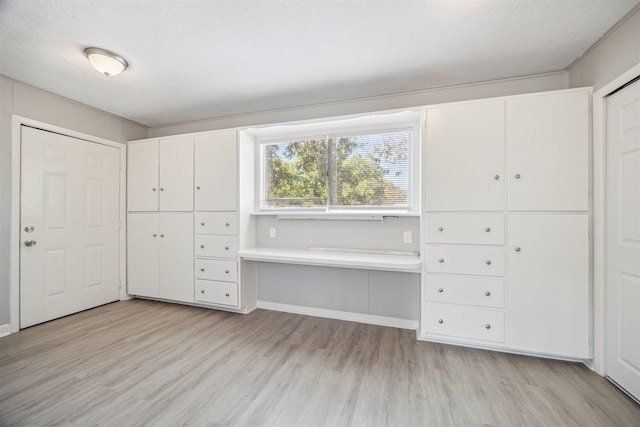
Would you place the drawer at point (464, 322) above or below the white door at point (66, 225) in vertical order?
below

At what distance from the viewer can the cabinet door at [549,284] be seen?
209 cm

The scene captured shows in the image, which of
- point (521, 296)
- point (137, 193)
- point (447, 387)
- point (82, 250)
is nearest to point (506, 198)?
point (521, 296)

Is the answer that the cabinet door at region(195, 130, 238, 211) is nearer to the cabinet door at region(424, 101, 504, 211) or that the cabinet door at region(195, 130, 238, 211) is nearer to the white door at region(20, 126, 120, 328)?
the white door at region(20, 126, 120, 328)

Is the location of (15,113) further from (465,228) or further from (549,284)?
(549,284)

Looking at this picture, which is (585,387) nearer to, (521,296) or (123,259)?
(521,296)

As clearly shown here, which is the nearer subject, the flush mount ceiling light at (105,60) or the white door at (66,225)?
the flush mount ceiling light at (105,60)

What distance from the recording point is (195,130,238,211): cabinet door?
317 centimetres

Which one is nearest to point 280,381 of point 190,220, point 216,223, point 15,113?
point 216,223

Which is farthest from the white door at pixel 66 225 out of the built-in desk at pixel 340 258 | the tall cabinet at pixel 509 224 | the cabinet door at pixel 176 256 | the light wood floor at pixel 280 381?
the tall cabinet at pixel 509 224

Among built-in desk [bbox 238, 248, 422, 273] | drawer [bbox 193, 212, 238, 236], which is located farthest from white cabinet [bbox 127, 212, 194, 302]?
built-in desk [bbox 238, 248, 422, 273]

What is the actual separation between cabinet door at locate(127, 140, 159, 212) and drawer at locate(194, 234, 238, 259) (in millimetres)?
848

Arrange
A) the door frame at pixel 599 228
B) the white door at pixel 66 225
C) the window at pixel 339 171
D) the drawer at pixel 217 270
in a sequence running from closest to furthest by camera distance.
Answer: the door frame at pixel 599 228 < the white door at pixel 66 225 < the window at pixel 339 171 < the drawer at pixel 217 270

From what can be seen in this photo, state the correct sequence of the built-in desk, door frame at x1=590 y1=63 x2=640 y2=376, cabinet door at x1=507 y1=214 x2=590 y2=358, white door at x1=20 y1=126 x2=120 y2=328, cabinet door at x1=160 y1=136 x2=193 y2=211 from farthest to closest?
cabinet door at x1=160 y1=136 x2=193 y2=211 → white door at x1=20 y1=126 x2=120 y2=328 → the built-in desk → cabinet door at x1=507 y1=214 x2=590 y2=358 → door frame at x1=590 y1=63 x2=640 y2=376

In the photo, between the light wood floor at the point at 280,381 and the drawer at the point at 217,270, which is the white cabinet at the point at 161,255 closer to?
the drawer at the point at 217,270
